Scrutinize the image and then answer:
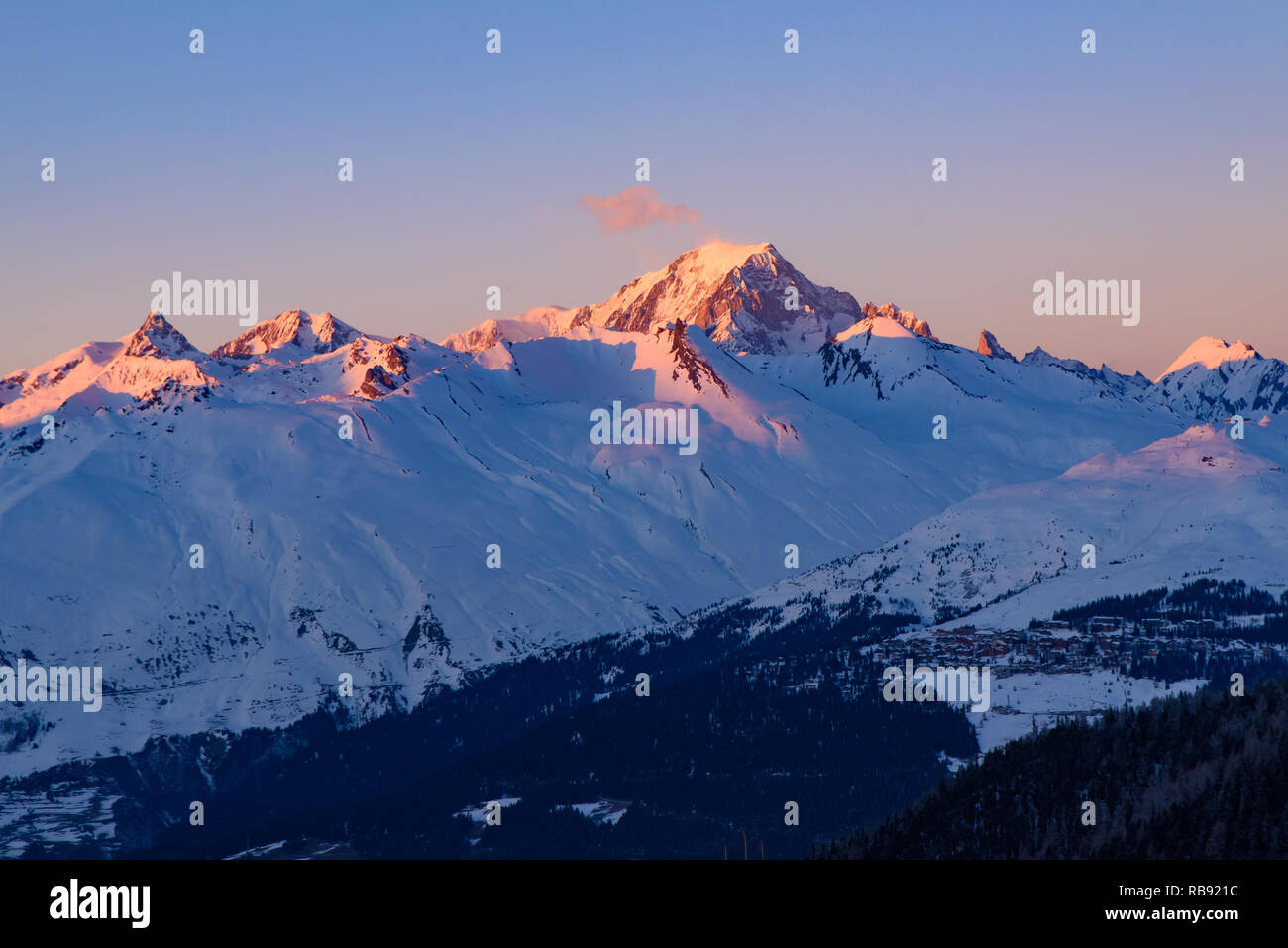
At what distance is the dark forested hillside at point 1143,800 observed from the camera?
510ft

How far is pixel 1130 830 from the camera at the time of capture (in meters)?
165

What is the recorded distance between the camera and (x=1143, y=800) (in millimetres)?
173750

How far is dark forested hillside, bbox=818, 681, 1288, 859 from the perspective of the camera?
156 metres
